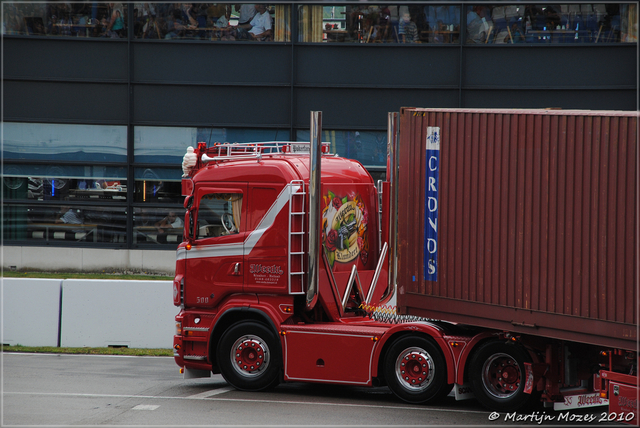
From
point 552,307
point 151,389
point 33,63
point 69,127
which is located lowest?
point 151,389

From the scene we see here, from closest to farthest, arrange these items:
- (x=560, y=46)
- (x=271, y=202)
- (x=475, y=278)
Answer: (x=475, y=278)
(x=271, y=202)
(x=560, y=46)

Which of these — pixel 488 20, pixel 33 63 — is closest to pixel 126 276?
pixel 33 63

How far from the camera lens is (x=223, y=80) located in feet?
68.1

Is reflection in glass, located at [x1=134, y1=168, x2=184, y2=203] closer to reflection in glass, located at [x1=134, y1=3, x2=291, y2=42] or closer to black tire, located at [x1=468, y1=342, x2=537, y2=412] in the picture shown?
reflection in glass, located at [x1=134, y1=3, x2=291, y2=42]

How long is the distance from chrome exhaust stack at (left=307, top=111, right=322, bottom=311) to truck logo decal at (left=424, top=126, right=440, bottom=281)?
58.2 inches

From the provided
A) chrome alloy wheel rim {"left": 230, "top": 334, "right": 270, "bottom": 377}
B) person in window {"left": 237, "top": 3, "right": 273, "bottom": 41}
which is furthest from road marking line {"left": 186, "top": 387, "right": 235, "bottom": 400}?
person in window {"left": 237, "top": 3, "right": 273, "bottom": 41}

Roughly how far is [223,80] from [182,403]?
40.8 ft

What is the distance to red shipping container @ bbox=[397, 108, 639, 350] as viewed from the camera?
7883mm

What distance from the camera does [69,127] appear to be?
69.6 ft

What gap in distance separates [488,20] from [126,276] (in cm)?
1167

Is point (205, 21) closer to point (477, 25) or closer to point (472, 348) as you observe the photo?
point (477, 25)

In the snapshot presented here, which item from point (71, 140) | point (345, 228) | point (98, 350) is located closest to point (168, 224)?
point (71, 140)

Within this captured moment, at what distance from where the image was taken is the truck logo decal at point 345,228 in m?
10.7

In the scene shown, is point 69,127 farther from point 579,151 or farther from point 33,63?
point 579,151
